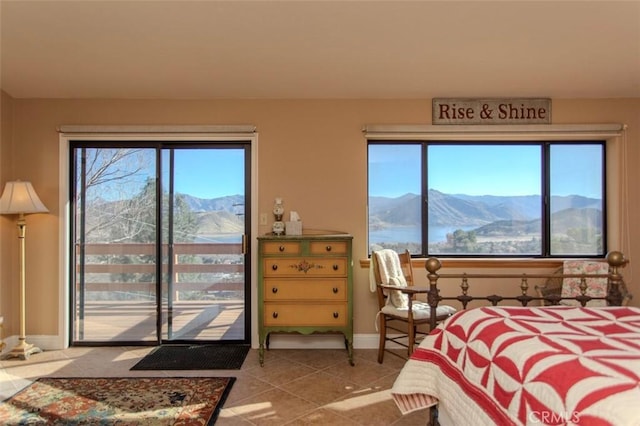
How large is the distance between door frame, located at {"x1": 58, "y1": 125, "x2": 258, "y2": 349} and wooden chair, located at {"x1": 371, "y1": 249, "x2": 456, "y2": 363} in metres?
1.19

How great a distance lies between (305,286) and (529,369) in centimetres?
209

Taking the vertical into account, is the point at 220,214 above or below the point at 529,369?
above

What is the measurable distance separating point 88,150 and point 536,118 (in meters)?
4.36

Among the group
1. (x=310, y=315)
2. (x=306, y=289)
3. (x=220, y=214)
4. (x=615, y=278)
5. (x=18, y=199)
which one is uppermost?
(x=18, y=199)

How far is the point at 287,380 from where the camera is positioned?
285 cm

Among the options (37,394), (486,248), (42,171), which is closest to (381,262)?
(486,248)

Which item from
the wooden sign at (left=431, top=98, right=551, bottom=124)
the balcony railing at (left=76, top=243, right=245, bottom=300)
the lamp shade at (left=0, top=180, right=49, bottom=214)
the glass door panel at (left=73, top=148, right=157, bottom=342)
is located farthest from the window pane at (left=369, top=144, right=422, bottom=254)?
the lamp shade at (left=0, top=180, right=49, bottom=214)

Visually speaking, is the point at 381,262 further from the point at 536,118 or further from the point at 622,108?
the point at 622,108

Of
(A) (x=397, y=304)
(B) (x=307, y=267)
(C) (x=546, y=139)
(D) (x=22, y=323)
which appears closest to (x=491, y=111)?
(C) (x=546, y=139)

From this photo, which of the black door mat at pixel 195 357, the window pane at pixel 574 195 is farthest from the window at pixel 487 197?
the black door mat at pixel 195 357

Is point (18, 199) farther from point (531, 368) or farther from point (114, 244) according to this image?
point (531, 368)

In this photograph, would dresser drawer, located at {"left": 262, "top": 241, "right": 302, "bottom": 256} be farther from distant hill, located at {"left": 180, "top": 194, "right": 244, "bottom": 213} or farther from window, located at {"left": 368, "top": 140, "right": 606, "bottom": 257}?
window, located at {"left": 368, "top": 140, "right": 606, "bottom": 257}

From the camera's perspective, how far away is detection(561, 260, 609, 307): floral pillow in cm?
330

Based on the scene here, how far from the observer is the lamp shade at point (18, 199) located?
3244 millimetres
